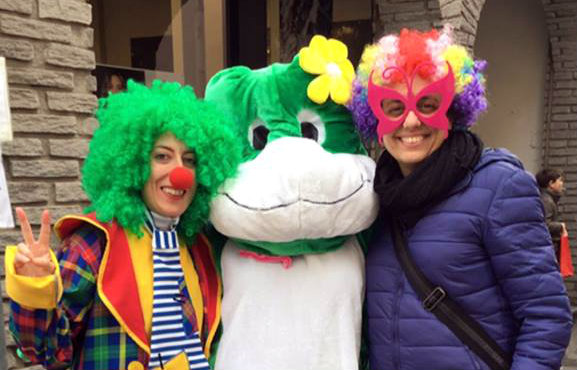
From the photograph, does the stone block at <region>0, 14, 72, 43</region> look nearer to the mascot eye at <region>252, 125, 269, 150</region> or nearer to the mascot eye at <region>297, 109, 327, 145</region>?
the mascot eye at <region>252, 125, 269, 150</region>

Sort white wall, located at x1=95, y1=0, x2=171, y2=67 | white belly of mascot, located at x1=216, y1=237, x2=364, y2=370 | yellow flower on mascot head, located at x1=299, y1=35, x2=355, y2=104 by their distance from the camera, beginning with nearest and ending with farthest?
white belly of mascot, located at x1=216, y1=237, x2=364, y2=370, yellow flower on mascot head, located at x1=299, y1=35, x2=355, y2=104, white wall, located at x1=95, y1=0, x2=171, y2=67

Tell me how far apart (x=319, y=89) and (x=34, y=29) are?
1.48 meters

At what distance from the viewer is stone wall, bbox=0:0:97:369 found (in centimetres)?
246

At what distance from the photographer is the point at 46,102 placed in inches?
101

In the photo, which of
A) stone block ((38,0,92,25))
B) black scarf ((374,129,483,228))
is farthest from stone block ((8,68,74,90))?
black scarf ((374,129,483,228))

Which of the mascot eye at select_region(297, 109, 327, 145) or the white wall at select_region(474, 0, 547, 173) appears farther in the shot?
the white wall at select_region(474, 0, 547, 173)

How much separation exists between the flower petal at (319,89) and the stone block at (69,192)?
4.69 feet

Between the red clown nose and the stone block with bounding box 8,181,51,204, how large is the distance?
1.18 m

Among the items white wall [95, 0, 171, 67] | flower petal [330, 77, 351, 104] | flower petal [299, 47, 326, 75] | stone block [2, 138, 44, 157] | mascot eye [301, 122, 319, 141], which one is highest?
white wall [95, 0, 171, 67]

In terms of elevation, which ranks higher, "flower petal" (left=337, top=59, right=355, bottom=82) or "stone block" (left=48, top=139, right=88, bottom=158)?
"flower petal" (left=337, top=59, right=355, bottom=82)

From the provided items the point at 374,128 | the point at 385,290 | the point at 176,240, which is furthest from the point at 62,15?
the point at 385,290

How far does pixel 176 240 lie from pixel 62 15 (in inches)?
58.5

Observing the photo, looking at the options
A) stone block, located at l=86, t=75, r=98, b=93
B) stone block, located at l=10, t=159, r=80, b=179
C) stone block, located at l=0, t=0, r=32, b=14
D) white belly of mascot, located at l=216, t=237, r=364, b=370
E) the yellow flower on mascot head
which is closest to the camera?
white belly of mascot, located at l=216, t=237, r=364, b=370

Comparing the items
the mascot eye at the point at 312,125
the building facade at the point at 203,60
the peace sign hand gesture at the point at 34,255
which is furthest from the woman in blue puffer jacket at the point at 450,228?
the building facade at the point at 203,60
